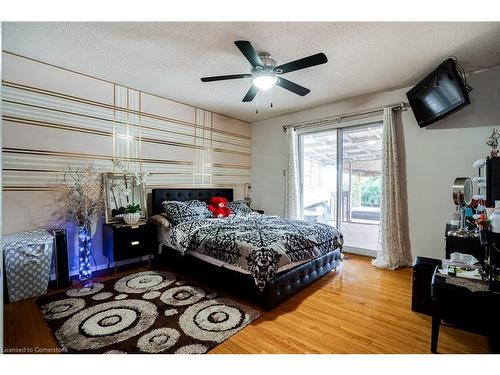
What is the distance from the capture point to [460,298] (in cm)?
165

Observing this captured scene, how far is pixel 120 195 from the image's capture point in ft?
11.6

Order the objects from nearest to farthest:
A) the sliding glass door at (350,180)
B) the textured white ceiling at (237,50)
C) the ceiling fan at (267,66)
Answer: the ceiling fan at (267,66)
the textured white ceiling at (237,50)
the sliding glass door at (350,180)

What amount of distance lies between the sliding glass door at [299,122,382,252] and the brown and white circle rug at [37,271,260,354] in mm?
2808

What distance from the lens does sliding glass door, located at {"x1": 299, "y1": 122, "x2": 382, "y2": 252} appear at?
416 centimetres

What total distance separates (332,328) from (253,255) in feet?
2.93

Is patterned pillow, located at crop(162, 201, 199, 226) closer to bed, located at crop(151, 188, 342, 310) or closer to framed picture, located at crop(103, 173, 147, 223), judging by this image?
bed, located at crop(151, 188, 342, 310)

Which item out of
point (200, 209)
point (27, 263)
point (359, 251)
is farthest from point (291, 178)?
point (27, 263)

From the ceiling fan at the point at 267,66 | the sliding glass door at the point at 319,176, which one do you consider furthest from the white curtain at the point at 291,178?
the ceiling fan at the point at 267,66

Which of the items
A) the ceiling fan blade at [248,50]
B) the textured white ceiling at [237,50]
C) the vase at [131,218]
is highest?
the textured white ceiling at [237,50]

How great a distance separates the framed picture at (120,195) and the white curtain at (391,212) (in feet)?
11.8

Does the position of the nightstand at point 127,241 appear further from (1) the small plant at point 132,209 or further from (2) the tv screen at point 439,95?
(2) the tv screen at point 439,95

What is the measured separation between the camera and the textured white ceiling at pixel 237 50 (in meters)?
2.24
